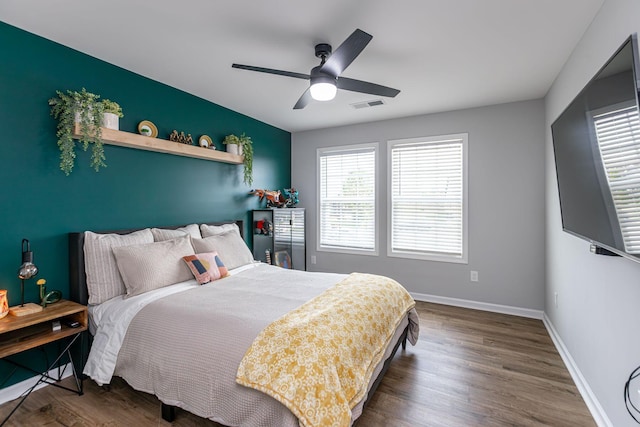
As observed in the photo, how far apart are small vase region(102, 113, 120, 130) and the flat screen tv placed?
3238mm

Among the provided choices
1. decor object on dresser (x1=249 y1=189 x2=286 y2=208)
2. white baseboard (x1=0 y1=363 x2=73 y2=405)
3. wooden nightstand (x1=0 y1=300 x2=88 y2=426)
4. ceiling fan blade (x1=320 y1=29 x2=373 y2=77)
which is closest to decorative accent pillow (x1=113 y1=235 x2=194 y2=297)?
wooden nightstand (x1=0 y1=300 x2=88 y2=426)

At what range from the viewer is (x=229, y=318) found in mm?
1916

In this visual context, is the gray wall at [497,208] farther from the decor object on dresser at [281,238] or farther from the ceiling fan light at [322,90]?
the ceiling fan light at [322,90]

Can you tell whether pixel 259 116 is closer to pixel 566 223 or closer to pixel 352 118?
pixel 352 118

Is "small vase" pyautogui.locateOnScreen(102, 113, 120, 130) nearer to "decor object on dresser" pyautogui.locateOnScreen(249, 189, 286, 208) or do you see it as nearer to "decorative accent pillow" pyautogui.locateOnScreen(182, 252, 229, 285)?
"decorative accent pillow" pyautogui.locateOnScreen(182, 252, 229, 285)

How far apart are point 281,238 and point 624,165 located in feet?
12.7

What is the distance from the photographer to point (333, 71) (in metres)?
2.14

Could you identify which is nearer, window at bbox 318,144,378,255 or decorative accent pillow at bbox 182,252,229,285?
decorative accent pillow at bbox 182,252,229,285

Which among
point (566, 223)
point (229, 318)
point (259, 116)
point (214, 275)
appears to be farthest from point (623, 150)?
point (259, 116)

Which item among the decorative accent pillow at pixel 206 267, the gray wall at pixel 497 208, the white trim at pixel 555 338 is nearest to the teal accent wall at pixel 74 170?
the decorative accent pillow at pixel 206 267

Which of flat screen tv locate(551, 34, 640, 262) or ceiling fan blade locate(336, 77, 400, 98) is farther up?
ceiling fan blade locate(336, 77, 400, 98)

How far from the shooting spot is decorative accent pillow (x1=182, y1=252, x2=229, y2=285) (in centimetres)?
271

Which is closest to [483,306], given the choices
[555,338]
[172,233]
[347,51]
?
[555,338]

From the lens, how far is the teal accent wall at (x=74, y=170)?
219cm
